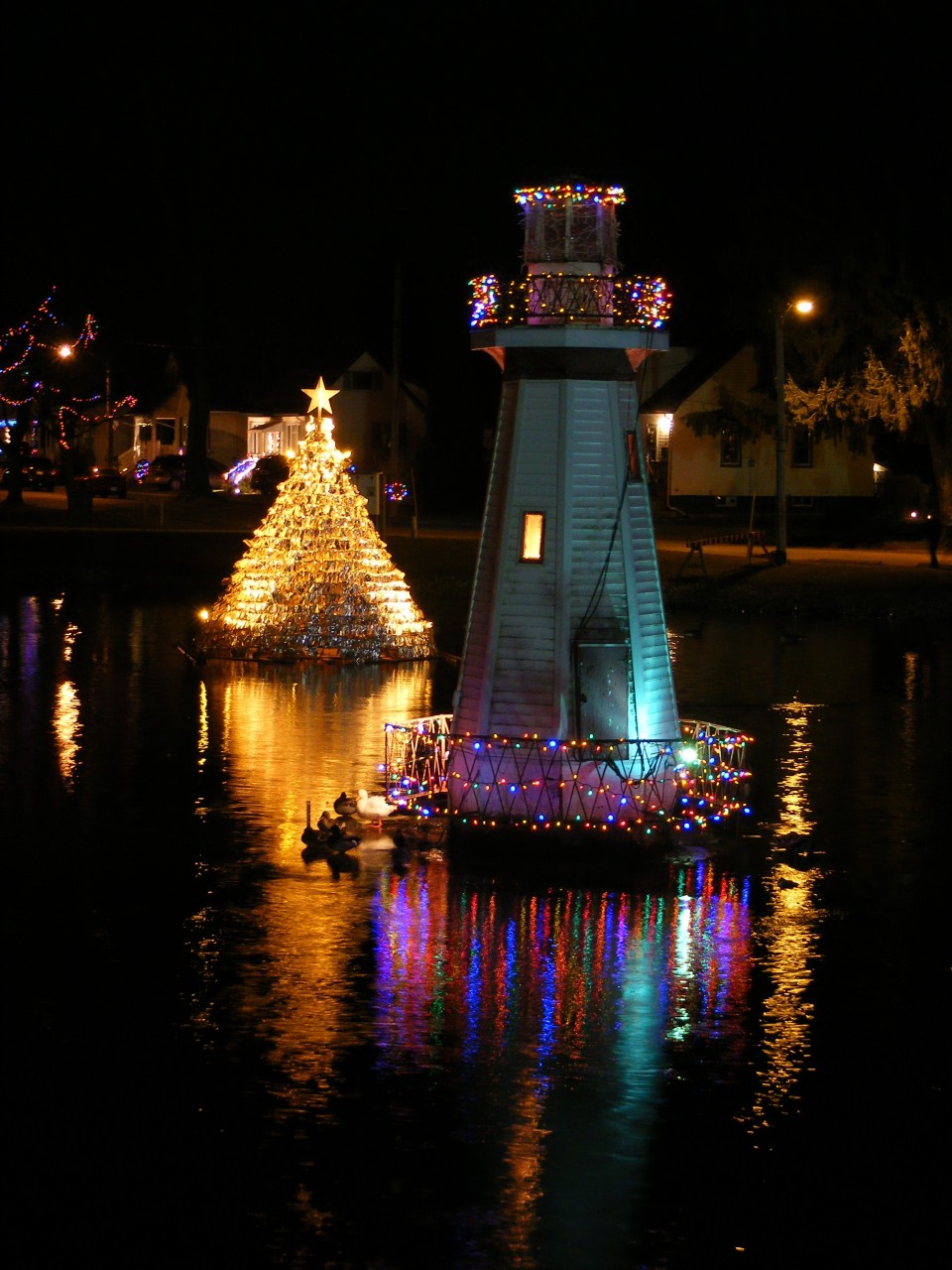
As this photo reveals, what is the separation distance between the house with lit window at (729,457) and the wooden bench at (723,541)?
42.0 ft

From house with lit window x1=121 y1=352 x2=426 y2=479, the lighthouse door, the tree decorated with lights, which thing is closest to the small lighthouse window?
the lighthouse door

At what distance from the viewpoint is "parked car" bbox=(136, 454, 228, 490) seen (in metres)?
83.9

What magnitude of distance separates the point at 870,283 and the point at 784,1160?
4591 centimetres

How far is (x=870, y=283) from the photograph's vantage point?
5322 centimetres

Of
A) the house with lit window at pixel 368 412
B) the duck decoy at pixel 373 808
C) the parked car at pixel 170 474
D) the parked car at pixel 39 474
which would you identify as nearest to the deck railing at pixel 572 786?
the duck decoy at pixel 373 808

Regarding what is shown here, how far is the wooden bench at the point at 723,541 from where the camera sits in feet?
149

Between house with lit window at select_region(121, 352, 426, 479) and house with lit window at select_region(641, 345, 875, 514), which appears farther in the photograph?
house with lit window at select_region(121, 352, 426, 479)

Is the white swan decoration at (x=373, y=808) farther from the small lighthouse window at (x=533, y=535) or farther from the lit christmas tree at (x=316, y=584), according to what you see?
the lit christmas tree at (x=316, y=584)

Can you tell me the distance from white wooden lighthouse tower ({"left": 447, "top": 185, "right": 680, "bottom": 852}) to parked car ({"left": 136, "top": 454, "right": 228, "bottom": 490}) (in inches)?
2602

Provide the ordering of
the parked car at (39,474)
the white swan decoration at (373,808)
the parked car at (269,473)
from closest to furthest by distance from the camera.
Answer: the white swan decoration at (373,808)
the parked car at (269,473)
the parked car at (39,474)

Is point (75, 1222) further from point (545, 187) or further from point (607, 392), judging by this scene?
point (545, 187)

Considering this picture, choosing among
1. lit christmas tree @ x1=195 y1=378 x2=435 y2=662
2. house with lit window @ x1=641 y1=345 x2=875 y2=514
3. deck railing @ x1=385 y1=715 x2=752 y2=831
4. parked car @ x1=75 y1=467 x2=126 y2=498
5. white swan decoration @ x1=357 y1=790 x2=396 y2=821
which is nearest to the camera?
deck railing @ x1=385 y1=715 x2=752 y2=831

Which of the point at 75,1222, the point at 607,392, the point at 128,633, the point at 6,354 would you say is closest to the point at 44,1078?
the point at 75,1222

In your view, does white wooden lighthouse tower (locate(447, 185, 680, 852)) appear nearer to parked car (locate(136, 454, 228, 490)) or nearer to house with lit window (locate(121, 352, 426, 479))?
parked car (locate(136, 454, 228, 490))
